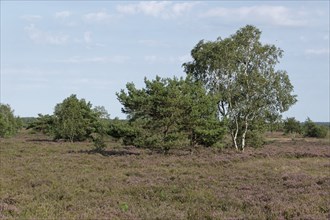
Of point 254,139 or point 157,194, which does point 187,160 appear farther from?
point 254,139

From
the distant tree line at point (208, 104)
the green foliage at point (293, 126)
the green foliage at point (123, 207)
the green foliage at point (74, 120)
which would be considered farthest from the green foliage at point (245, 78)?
the green foliage at point (293, 126)

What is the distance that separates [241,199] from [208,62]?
2888 centimetres

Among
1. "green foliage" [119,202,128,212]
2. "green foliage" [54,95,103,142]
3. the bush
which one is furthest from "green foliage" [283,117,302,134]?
"green foliage" [119,202,128,212]

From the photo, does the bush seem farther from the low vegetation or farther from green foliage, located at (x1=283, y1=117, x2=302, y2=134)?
green foliage, located at (x1=283, y1=117, x2=302, y2=134)

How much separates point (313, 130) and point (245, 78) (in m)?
54.6

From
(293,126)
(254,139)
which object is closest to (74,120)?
(254,139)

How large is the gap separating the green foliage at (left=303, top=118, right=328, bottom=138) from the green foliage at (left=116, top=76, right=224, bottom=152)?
59.0 m

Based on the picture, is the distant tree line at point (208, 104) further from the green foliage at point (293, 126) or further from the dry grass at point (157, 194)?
the green foliage at point (293, 126)

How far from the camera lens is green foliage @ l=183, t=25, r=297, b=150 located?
40750 millimetres

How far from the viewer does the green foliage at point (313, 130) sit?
87.8m

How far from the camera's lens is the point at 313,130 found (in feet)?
294

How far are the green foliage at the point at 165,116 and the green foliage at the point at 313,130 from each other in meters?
59.0

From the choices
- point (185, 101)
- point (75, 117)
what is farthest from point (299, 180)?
point (75, 117)

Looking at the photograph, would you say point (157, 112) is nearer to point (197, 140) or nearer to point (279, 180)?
point (197, 140)
